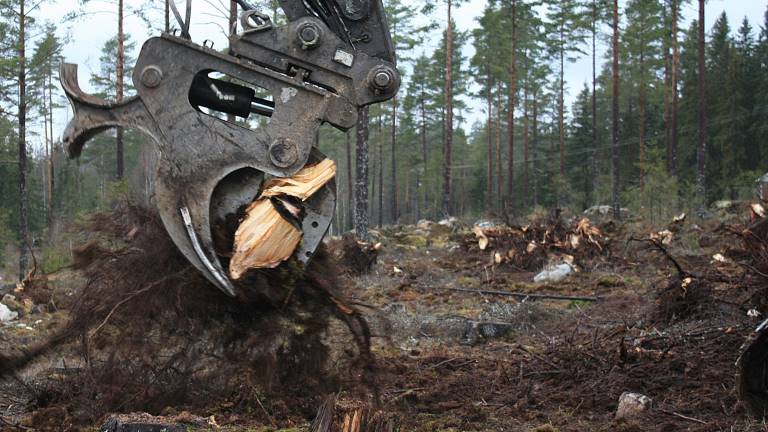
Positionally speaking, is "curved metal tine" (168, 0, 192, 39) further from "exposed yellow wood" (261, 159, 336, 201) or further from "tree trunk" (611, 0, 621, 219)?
"tree trunk" (611, 0, 621, 219)

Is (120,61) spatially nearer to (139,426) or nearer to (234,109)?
(234,109)

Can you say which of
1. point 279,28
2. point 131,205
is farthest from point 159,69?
point 131,205

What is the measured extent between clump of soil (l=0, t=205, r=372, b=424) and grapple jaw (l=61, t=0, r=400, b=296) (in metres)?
0.26

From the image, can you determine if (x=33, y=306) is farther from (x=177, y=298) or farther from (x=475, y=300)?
(x=177, y=298)

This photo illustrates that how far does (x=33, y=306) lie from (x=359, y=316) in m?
8.85

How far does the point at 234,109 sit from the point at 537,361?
347 cm

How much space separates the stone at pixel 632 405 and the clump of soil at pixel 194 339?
1.72 metres

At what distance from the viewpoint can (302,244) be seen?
4.54 m

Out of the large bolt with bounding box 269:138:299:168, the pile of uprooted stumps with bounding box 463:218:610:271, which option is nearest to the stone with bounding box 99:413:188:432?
the large bolt with bounding box 269:138:299:168

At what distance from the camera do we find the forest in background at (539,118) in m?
23.6

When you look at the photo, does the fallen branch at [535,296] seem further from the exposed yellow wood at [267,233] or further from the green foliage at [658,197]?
the green foliage at [658,197]

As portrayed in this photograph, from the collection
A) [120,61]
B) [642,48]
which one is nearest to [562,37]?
[642,48]

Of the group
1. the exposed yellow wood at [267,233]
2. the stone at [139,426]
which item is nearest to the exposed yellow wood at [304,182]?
the exposed yellow wood at [267,233]

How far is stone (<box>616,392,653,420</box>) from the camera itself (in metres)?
4.98
